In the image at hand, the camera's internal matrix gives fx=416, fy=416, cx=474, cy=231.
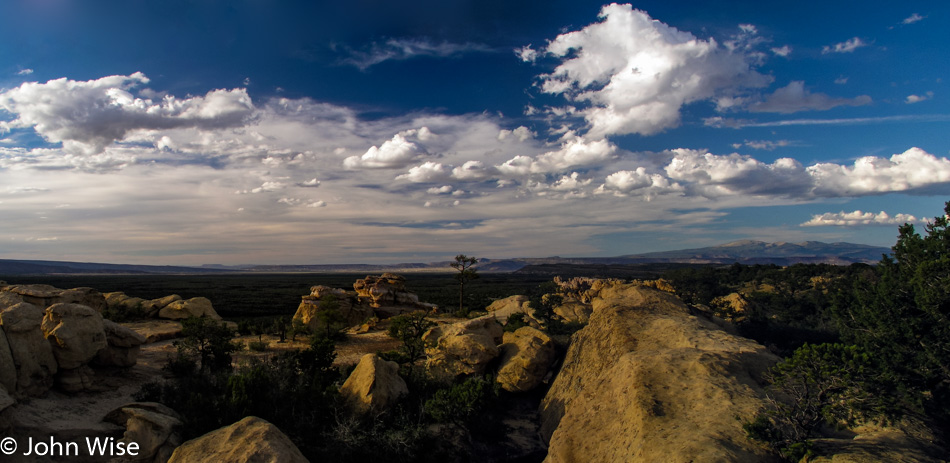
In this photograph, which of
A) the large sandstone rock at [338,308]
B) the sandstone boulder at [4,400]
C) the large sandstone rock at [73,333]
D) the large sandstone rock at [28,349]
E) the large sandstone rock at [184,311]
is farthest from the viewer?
the large sandstone rock at [338,308]

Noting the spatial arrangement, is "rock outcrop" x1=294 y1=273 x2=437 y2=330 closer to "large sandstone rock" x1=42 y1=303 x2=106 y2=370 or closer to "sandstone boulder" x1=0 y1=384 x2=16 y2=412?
"large sandstone rock" x1=42 y1=303 x2=106 y2=370

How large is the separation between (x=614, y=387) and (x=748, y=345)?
554cm

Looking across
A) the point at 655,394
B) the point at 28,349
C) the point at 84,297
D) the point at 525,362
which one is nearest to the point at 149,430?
the point at 28,349

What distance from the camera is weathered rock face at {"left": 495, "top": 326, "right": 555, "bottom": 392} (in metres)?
16.3

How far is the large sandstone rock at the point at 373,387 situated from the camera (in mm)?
12602

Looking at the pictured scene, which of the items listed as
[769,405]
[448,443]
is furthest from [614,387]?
[448,443]

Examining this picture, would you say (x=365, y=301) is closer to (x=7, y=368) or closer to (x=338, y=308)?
(x=338, y=308)

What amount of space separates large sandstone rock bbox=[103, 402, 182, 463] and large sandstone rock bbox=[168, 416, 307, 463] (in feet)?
4.44

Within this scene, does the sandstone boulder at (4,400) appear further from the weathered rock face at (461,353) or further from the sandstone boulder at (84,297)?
the sandstone boulder at (84,297)

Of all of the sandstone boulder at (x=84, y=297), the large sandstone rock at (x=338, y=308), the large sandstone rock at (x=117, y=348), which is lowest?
the large sandstone rock at (x=338, y=308)

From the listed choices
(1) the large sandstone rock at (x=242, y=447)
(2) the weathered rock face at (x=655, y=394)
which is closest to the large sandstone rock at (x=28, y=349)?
(1) the large sandstone rock at (x=242, y=447)

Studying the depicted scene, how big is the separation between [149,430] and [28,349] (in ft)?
16.2

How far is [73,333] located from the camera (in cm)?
1266

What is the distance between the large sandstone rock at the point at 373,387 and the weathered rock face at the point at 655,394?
511 centimetres
